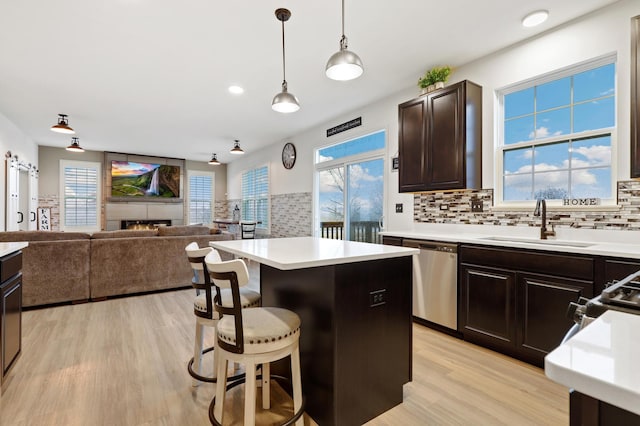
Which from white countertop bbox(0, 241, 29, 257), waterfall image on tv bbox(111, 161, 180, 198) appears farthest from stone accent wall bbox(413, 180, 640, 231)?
waterfall image on tv bbox(111, 161, 180, 198)

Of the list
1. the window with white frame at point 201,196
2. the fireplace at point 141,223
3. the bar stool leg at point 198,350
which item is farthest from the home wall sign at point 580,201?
the window with white frame at point 201,196

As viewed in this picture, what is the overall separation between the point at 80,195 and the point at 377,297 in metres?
9.26

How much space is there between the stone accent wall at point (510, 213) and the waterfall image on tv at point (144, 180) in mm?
7839

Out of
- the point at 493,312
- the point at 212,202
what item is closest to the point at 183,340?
the point at 493,312

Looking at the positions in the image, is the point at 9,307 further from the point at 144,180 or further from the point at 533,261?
the point at 144,180

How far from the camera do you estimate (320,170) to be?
5.68 metres

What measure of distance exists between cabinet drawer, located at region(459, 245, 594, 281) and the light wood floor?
748 millimetres

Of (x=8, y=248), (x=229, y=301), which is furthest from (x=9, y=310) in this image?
(x=229, y=301)

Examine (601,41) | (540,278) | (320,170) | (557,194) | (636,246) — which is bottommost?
(540,278)

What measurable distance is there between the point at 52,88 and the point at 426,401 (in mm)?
5436

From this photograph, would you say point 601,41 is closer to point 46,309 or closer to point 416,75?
point 416,75

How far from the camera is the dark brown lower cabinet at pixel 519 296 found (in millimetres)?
2156

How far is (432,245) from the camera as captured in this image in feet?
9.84

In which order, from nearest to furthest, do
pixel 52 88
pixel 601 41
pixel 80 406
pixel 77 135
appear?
pixel 80 406 < pixel 601 41 < pixel 52 88 < pixel 77 135
